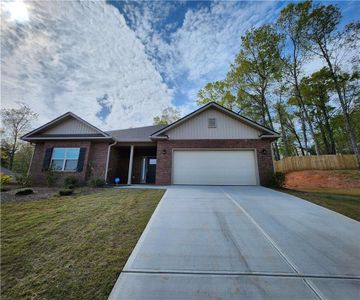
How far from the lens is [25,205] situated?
548cm

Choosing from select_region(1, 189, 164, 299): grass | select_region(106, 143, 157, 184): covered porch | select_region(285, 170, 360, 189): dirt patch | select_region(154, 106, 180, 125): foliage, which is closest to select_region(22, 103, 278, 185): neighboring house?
select_region(106, 143, 157, 184): covered porch

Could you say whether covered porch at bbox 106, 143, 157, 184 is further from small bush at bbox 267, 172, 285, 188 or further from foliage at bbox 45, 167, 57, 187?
small bush at bbox 267, 172, 285, 188

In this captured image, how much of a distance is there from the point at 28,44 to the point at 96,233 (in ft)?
33.2

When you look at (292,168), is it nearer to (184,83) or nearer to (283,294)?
(184,83)

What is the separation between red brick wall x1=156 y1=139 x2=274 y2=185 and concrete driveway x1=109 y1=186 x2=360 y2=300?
5.26 m

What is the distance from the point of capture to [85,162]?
10.5m

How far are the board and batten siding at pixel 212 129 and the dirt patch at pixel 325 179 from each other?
6.82 meters

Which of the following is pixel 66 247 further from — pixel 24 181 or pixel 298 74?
pixel 298 74

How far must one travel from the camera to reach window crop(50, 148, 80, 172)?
10.6 metres

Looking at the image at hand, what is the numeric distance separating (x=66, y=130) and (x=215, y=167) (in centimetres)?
1036

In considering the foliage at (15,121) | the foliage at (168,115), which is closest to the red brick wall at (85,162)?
the foliage at (168,115)

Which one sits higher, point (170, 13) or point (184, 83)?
point (170, 13)

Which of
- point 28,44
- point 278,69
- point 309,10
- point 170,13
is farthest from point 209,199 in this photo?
point 309,10

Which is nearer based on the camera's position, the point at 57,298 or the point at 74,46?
the point at 57,298
